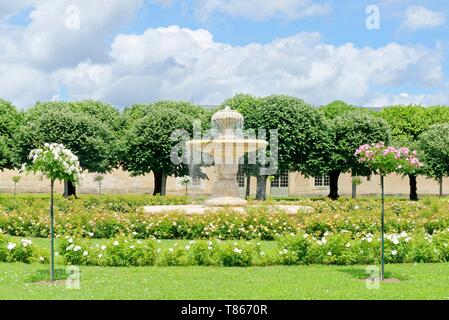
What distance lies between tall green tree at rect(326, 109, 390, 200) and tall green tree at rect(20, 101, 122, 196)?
13.0 metres

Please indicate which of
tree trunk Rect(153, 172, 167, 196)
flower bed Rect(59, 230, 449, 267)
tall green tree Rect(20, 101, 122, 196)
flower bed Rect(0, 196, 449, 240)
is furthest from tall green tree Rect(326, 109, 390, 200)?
flower bed Rect(59, 230, 449, 267)

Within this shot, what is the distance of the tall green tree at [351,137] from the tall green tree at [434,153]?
143 inches

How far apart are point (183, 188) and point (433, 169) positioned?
62.5 feet

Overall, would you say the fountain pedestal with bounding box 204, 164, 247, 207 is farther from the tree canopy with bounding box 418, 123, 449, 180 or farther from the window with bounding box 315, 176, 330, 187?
the window with bounding box 315, 176, 330, 187

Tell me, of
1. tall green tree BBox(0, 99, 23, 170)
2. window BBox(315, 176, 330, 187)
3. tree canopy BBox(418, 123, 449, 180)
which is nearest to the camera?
tall green tree BBox(0, 99, 23, 170)

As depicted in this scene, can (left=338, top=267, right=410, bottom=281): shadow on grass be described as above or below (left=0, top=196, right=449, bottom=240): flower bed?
below

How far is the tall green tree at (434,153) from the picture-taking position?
4038 cm

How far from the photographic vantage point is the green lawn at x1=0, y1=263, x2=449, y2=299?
27.3ft

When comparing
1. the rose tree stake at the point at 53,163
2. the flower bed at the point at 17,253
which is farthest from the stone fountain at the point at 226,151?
the rose tree stake at the point at 53,163

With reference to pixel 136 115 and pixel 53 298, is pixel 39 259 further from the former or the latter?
pixel 136 115

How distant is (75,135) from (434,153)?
22316 mm

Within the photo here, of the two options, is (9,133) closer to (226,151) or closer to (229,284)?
(226,151)

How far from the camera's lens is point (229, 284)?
9.09m

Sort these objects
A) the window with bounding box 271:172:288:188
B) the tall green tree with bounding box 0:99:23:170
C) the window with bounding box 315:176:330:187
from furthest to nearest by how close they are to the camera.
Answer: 1. the window with bounding box 315:176:330:187
2. the window with bounding box 271:172:288:188
3. the tall green tree with bounding box 0:99:23:170
